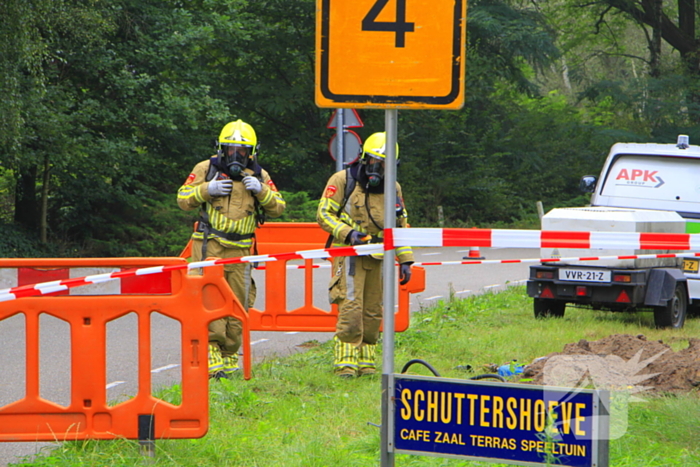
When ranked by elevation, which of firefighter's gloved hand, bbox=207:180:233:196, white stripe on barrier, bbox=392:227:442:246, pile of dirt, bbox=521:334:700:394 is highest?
firefighter's gloved hand, bbox=207:180:233:196

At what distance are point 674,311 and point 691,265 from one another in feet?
2.21

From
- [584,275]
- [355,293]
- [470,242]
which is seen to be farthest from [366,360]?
[584,275]

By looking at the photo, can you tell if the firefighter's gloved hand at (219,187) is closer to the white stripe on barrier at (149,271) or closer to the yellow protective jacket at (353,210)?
the yellow protective jacket at (353,210)

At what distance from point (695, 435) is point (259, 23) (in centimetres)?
1980

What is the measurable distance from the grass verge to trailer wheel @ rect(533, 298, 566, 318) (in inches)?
47.0

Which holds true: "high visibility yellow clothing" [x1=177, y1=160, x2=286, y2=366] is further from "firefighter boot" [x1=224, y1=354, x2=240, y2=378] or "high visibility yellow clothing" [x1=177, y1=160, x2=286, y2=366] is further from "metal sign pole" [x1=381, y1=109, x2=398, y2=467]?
"metal sign pole" [x1=381, y1=109, x2=398, y2=467]

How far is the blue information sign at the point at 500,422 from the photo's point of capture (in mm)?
3053

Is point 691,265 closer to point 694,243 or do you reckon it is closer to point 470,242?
point 694,243

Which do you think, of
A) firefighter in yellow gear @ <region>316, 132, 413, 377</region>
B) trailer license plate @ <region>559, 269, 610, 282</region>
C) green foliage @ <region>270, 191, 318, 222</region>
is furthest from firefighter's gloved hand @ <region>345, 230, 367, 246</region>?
green foliage @ <region>270, 191, 318, 222</region>

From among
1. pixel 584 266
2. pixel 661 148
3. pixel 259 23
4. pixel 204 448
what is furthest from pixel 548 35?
pixel 204 448

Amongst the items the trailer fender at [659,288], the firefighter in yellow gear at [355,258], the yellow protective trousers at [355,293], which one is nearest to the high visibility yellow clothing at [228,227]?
the firefighter in yellow gear at [355,258]

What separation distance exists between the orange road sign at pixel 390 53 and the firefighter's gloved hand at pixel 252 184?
3.36 m

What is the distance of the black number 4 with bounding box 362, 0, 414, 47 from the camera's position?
3.28 metres

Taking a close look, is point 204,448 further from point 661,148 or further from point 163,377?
point 661,148
